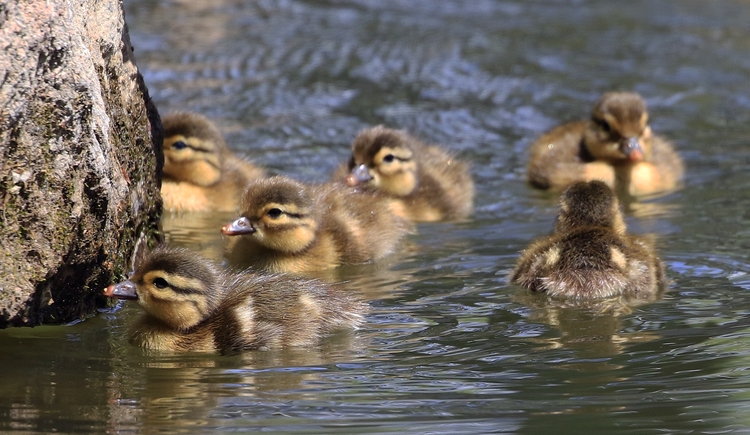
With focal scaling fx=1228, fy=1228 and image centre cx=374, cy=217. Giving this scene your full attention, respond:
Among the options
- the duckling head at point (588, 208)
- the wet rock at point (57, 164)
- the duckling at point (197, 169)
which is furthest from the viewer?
the duckling at point (197, 169)

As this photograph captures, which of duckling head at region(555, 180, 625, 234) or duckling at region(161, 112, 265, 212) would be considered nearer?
duckling head at region(555, 180, 625, 234)

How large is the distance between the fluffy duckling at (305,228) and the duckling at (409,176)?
53 cm

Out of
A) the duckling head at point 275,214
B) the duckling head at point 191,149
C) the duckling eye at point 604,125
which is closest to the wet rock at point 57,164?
the duckling head at point 275,214

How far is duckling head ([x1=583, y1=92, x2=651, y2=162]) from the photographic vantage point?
895 cm

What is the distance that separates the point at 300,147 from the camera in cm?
1000

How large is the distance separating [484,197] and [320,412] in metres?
4.86

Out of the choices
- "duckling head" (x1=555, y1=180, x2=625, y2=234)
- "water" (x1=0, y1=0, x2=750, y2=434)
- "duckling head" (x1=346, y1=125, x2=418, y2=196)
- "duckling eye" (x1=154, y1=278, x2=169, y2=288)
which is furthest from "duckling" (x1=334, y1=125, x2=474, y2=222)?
"duckling eye" (x1=154, y1=278, x2=169, y2=288)

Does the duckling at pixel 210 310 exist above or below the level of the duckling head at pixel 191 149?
below

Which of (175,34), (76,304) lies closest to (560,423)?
(76,304)

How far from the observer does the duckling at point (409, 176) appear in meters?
8.12

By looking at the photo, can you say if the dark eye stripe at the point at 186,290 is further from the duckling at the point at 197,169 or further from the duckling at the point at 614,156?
the duckling at the point at 614,156

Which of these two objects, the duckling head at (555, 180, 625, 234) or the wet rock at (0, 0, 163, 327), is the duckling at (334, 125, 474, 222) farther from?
the wet rock at (0, 0, 163, 327)

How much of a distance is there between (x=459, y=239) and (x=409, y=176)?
87 centimetres

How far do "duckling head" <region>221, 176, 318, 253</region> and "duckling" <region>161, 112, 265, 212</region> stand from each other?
1602mm
